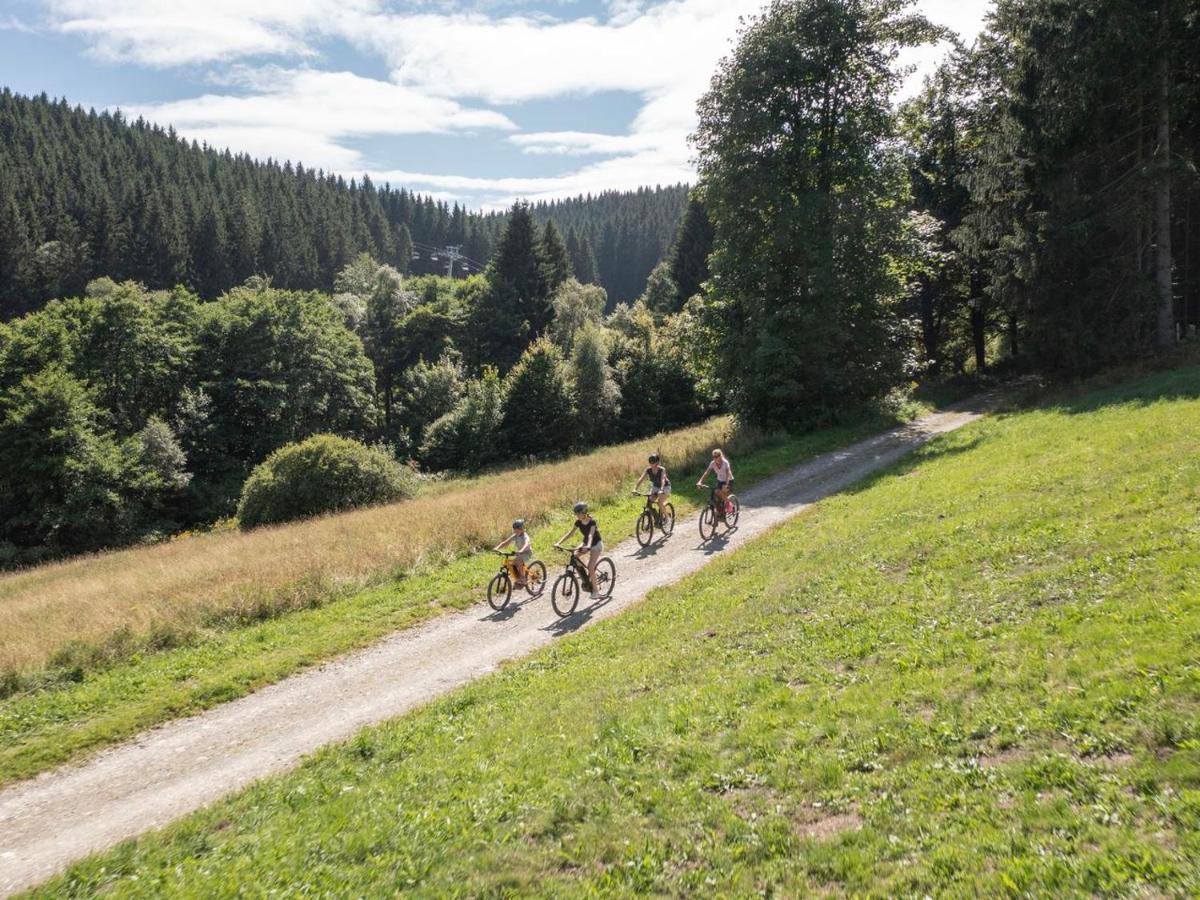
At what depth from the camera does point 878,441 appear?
28.2 m

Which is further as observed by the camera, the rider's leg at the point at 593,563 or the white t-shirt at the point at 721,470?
the white t-shirt at the point at 721,470

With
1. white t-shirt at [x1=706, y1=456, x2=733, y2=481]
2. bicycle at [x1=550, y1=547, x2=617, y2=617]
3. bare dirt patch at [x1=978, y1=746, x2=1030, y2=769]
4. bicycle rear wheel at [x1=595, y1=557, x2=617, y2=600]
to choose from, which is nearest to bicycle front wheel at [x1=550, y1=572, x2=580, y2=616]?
bicycle at [x1=550, y1=547, x2=617, y2=617]

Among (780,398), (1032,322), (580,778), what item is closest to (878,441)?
(780,398)

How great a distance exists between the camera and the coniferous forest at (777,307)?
27.8 meters

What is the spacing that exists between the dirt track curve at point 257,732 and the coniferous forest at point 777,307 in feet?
62.3

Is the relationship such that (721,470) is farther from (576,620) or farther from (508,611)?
(508,611)

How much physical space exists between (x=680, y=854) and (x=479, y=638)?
8161mm

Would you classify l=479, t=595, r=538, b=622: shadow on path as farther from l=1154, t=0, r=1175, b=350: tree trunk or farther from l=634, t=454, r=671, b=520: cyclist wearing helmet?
l=1154, t=0, r=1175, b=350: tree trunk

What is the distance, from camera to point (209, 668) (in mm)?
12094

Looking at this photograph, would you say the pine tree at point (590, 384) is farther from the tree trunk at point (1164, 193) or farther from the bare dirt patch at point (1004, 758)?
the bare dirt patch at point (1004, 758)

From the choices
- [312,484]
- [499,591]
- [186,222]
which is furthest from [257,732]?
[186,222]

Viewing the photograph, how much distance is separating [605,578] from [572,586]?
0.85 metres

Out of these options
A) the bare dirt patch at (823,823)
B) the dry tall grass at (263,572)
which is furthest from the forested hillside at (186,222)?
the bare dirt patch at (823,823)

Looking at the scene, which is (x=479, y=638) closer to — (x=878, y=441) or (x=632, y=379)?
(x=878, y=441)
